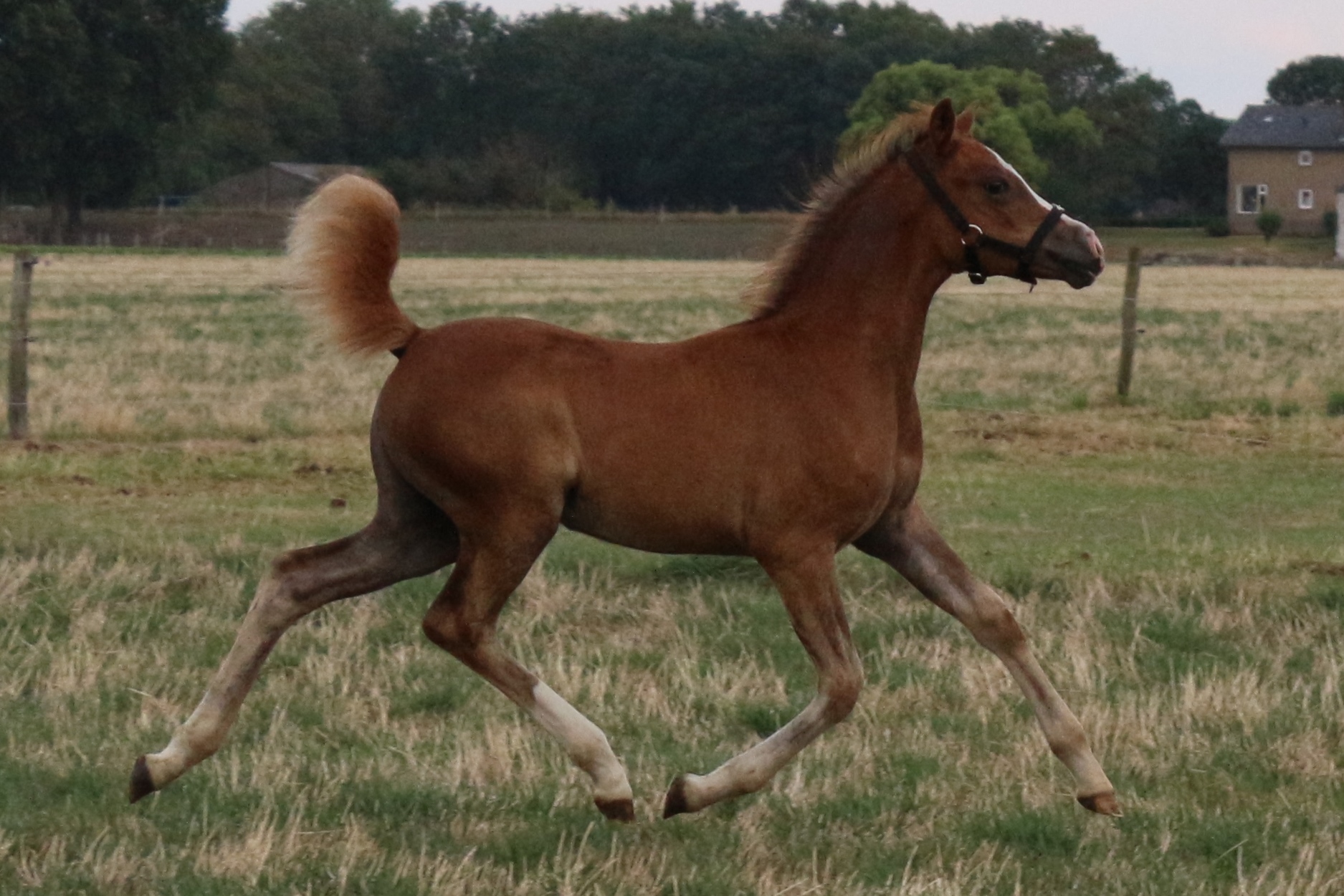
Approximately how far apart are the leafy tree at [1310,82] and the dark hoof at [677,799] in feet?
411

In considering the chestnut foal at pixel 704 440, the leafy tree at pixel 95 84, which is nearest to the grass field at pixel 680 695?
the chestnut foal at pixel 704 440

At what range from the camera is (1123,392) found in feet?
61.7

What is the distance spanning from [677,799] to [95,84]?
6770cm

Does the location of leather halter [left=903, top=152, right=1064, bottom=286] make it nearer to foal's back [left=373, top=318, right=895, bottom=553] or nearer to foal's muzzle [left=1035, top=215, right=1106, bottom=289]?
foal's muzzle [left=1035, top=215, right=1106, bottom=289]

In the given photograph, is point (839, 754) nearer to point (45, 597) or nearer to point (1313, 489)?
point (45, 597)

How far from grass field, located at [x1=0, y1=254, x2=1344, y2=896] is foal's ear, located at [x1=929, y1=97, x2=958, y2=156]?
73cm

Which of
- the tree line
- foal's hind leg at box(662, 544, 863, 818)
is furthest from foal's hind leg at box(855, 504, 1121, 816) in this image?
the tree line

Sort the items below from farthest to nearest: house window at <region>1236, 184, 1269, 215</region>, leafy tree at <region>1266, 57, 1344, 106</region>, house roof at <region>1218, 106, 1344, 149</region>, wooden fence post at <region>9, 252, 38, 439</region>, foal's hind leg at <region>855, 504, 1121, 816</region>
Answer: leafy tree at <region>1266, 57, 1344, 106</region>
house roof at <region>1218, 106, 1344, 149</region>
house window at <region>1236, 184, 1269, 215</region>
wooden fence post at <region>9, 252, 38, 439</region>
foal's hind leg at <region>855, 504, 1121, 816</region>

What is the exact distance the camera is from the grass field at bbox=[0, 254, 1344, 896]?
508cm

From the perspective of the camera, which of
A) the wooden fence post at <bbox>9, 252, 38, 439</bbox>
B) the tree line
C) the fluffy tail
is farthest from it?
the tree line

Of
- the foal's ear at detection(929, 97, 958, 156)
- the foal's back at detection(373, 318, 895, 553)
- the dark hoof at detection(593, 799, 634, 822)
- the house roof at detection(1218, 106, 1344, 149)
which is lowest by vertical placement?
→ the dark hoof at detection(593, 799, 634, 822)

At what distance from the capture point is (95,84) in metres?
68.6

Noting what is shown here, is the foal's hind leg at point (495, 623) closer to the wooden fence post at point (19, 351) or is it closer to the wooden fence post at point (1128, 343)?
the wooden fence post at point (19, 351)

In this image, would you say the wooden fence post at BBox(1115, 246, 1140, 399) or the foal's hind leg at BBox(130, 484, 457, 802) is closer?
the foal's hind leg at BBox(130, 484, 457, 802)
